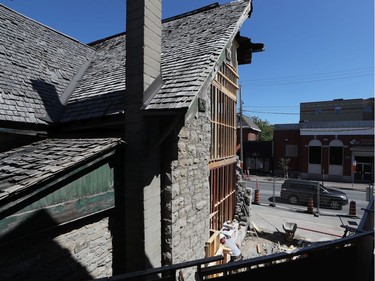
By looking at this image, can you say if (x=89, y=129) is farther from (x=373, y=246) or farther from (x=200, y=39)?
(x=373, y=246)

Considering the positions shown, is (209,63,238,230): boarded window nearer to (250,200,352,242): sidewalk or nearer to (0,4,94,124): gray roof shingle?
(250,200,352,242): sidewalk

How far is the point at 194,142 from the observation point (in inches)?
234

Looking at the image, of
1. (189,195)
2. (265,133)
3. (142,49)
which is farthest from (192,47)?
(265,133)

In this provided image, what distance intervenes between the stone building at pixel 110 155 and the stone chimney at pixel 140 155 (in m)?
0.02

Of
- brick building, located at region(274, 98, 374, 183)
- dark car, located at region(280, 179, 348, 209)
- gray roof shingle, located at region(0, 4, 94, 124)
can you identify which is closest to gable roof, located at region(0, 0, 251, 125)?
gray roof shingle, located at region(0, 4, 94, 124)

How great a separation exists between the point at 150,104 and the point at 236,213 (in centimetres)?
881

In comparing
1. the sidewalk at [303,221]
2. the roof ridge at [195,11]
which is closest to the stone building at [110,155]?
the roof ridge at [195,11]

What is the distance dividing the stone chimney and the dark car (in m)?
14.5

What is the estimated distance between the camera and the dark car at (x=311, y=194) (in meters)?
16.2

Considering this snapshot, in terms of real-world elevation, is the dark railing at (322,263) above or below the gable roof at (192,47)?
below

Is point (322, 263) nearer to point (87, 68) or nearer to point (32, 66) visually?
point (32, 66)

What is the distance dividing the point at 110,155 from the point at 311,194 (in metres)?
16.3

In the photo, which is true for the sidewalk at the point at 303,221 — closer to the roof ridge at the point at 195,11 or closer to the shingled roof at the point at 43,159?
the roof ridge at the point at 195,11

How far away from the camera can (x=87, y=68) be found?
8.66 meters
